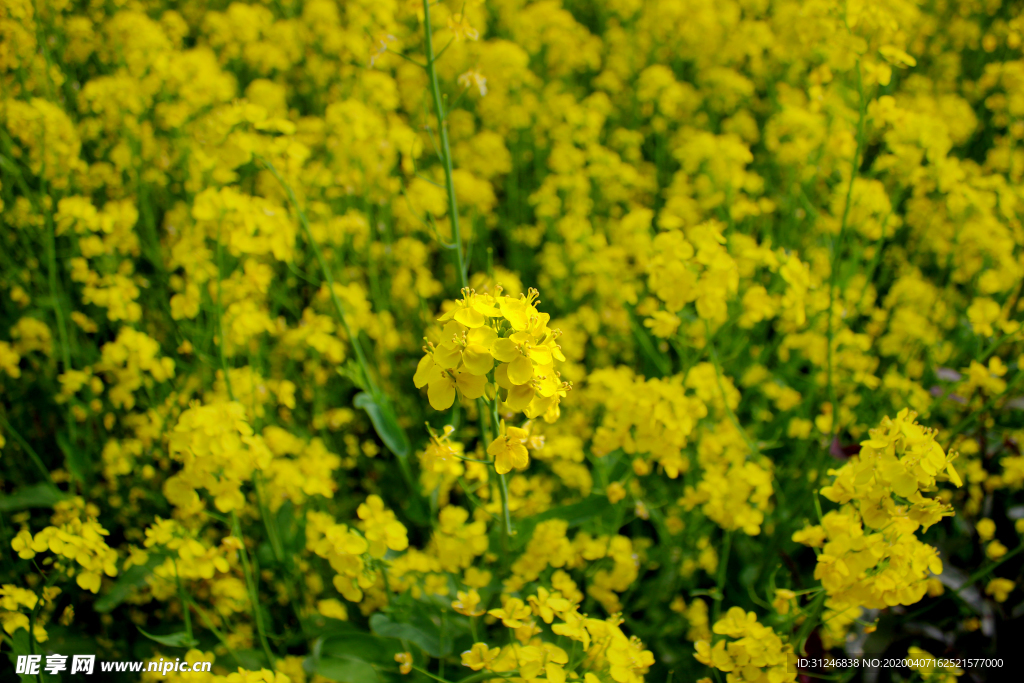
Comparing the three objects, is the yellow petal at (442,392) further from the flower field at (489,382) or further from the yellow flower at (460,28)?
the yellow flower at (460,28)

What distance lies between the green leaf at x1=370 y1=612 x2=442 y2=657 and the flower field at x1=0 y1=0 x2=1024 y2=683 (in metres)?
0.01

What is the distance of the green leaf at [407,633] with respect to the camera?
1.77 meters

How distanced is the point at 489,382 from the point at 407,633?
899mm

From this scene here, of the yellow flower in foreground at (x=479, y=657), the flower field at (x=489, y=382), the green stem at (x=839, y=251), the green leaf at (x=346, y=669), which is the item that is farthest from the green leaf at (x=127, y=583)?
the green stem at (x=839, y=251)

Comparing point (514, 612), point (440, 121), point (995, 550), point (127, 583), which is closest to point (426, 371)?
point (514, 612)

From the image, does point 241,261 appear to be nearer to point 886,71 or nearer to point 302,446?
point 302,446

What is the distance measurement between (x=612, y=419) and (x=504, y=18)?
3.75m

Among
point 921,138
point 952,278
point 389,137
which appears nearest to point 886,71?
point 921,138

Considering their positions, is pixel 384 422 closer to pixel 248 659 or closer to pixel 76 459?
pixel 248 659

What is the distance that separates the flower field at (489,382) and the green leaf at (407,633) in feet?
0.04

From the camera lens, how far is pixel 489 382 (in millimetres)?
1302

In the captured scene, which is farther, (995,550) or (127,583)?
(995,550)

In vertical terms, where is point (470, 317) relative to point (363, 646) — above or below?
above

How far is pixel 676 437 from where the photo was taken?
1.88 m
